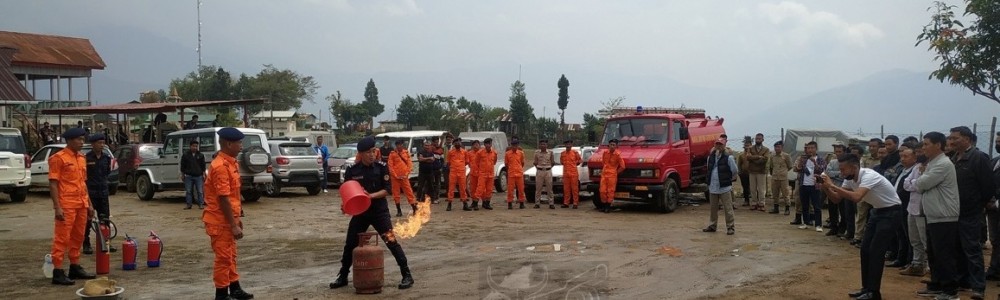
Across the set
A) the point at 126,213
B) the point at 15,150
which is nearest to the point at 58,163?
the point at 126,213

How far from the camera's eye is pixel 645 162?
582 inches

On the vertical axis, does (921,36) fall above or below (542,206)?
above

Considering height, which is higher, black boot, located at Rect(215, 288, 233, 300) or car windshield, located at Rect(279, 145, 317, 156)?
car windshield, located at Rect(279, 145, 317, 156)

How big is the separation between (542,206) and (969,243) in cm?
1037

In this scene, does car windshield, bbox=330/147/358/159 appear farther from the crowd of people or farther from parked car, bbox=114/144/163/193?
the crowd of people

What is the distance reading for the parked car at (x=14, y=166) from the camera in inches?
642

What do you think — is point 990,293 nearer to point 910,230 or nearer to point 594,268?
point 910,230

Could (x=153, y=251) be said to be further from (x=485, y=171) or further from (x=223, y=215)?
(x=485, y=171)

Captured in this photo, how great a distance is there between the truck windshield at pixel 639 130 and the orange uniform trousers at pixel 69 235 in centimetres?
1059

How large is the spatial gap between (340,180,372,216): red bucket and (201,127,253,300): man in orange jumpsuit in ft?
3.28

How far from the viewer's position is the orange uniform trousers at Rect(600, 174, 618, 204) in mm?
14875

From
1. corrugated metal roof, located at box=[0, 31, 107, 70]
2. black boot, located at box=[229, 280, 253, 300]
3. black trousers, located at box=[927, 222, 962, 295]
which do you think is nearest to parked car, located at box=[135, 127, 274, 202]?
black boot, located at box=[229, 280, 253, 300]

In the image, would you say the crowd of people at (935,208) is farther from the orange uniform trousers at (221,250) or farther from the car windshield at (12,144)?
the car windshield at (12,144)

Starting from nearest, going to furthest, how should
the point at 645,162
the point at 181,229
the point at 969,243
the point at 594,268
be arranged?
1. the point at 969,243
2. the point at 594,268
3. the point at 181,229
4. the point at 645,162
